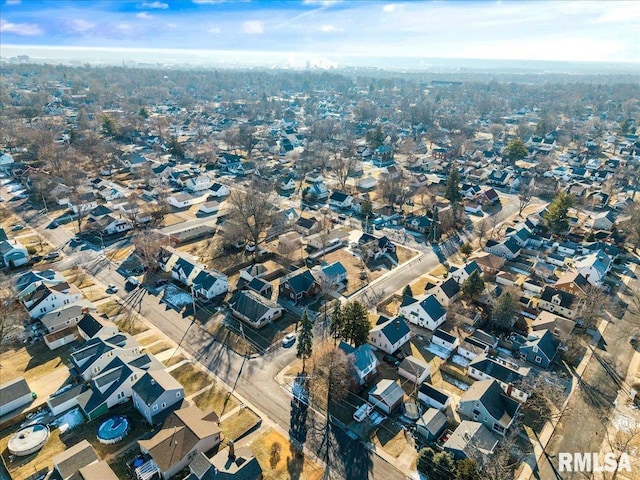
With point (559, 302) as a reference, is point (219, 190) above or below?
above

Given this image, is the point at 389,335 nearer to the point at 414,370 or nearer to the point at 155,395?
the point at 414,370

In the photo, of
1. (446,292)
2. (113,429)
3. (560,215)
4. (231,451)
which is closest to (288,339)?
(231,451)

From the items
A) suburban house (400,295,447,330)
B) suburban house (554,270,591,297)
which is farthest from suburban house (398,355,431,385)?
suburban house (554,270,591,297)

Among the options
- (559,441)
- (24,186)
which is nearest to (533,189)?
(559,441)

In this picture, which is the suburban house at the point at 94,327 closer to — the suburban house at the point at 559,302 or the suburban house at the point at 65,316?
the suburban house at the point at 65,316

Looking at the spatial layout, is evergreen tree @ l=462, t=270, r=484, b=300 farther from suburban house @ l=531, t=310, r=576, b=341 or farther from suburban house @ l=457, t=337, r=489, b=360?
suburban house @ l=457, t=337, r=489, b=360

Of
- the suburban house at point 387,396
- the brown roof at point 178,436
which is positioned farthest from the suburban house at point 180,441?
the suburban house at point 387,396

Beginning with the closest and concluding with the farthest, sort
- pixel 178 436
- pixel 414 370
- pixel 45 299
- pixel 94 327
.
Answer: pixel 178 436 < pixel 414 370 < pixel 94 327 < pixel 45 299
